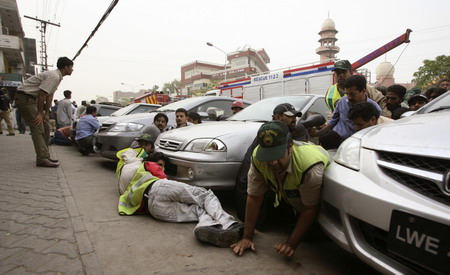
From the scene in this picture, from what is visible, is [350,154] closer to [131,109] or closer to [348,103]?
[348,103]

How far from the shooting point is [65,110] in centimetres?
795

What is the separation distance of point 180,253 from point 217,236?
0.92ft

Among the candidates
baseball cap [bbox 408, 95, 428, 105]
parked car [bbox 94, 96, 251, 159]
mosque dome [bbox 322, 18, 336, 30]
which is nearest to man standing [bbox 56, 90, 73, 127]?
→ parked car [bbox 94, 96, 251, 159]

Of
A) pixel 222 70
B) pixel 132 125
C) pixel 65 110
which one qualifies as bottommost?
pixel 132 125

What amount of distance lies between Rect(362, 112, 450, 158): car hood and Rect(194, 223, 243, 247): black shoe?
1076 millimetres

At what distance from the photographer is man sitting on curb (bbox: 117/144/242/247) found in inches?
85.0

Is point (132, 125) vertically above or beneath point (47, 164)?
above

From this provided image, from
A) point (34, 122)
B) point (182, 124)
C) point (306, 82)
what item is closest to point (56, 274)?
point (182, 124)

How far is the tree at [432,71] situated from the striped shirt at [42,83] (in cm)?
2396

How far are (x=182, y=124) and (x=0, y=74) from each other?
24510mm

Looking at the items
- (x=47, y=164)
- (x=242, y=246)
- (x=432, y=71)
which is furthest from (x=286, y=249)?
(x=432, y=71)

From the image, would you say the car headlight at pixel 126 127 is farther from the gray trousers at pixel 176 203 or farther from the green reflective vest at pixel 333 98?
the green reflective vest at pixel 333 98

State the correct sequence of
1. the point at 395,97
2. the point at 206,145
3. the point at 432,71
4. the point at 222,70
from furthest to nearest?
the point at 222,70 < the point at 432,71 < the point at 395,97 < the point at 206,145

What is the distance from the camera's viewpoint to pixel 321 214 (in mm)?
1740
